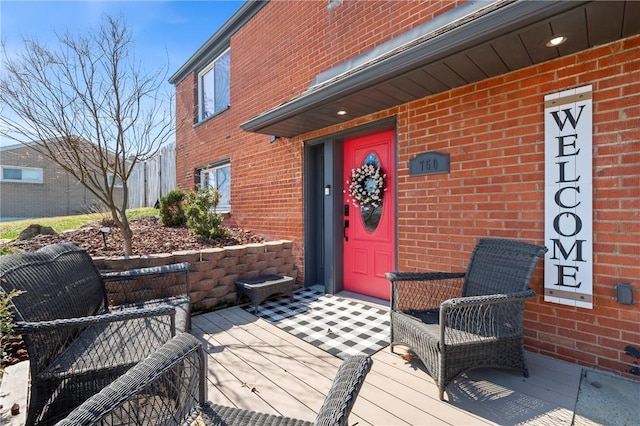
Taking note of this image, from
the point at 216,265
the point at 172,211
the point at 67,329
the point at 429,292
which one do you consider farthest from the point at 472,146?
the point at 172,211

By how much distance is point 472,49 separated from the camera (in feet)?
6.97

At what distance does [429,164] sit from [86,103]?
3.92m

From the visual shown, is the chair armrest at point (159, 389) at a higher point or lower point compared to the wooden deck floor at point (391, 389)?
higher

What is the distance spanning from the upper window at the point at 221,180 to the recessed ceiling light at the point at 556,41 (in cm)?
565

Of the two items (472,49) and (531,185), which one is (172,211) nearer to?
(472,49)

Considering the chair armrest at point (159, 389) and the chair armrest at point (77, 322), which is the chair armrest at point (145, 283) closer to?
the chair armrest at point (77, 322)

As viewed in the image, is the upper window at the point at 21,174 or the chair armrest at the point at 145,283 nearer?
the chair armrest at the point at 145,283

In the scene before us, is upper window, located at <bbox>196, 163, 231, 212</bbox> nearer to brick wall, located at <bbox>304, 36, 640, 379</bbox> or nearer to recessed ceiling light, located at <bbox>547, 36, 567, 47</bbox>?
brick wall, located at <bbox>304, 36, 640, 379</bbox>

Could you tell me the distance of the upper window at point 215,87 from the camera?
264 inches

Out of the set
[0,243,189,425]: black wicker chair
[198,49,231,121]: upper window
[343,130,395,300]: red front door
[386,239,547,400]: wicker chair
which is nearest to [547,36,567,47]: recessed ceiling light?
[386,239,547,400]: wicker chair

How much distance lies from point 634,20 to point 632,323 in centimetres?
202

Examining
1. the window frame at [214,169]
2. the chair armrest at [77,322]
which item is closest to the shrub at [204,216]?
the window frame at [214,169]

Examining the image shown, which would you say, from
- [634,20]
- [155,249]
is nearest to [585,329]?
[634,20]

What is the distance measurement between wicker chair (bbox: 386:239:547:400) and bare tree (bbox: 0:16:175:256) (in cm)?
331
